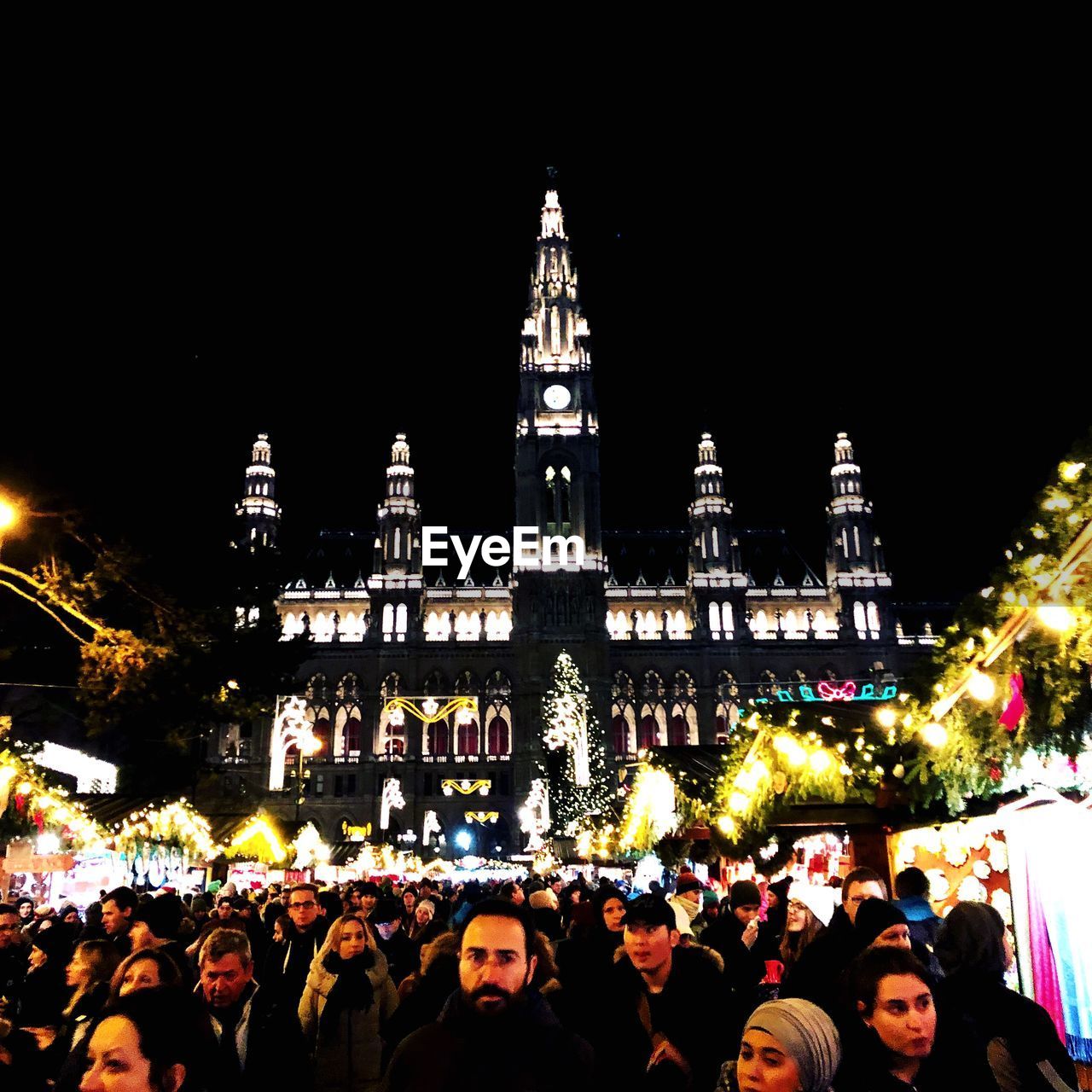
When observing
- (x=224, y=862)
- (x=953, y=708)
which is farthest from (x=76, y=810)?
(x=953, y=708)

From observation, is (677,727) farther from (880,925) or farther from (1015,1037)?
(1015,1037)

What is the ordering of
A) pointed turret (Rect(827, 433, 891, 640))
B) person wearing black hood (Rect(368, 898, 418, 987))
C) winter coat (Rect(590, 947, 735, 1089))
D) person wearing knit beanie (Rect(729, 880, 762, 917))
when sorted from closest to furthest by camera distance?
winter coat (Rect(590, 947, 735, 1089)) → person wearing black hood (Rect(368, 898, 418, 987)) → person wearing knit beanie (Rect(729, 880, 762, 917)) → pointed turret (Rect(827, 433, 891, 640))

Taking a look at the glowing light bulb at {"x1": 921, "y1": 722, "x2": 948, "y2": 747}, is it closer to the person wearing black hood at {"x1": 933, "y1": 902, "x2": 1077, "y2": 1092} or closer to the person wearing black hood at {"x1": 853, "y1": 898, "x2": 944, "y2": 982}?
the person wearing black hood at {"x1": 853, "y1": 898, "x2": 944, "y2": 982}

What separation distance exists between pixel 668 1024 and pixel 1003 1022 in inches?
48.6

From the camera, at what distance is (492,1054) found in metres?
2.76

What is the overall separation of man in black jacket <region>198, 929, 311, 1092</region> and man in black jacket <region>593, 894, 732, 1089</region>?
1.30 m

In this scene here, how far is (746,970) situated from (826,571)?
70.7 metres

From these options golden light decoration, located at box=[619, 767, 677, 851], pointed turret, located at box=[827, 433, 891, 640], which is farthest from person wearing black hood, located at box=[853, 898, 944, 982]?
pointed turret, located at box=[827, 433, 891, 640]

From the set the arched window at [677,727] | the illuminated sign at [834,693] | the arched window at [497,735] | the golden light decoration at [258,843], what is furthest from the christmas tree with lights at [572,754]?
the illuminated sign at [834,693]

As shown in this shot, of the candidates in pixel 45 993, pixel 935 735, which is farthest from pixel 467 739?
pixel 45 993

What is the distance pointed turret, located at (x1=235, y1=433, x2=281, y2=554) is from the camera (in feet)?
234

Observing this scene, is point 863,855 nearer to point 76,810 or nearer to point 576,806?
point 76,810

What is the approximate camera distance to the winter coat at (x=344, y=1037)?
200 inches

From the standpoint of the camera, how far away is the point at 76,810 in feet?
53.7
